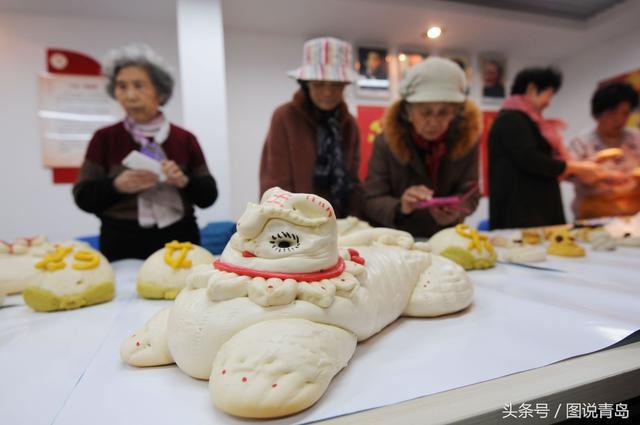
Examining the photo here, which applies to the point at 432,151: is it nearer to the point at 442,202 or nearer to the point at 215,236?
the point at 442,202

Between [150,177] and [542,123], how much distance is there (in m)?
1.99

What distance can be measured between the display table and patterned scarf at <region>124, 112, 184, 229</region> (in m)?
0.48

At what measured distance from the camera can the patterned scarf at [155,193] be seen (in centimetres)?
148

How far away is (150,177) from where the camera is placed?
1.39 meters

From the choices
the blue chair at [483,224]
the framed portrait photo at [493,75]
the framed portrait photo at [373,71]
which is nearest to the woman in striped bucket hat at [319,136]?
the framed portrait photo at [373,71]

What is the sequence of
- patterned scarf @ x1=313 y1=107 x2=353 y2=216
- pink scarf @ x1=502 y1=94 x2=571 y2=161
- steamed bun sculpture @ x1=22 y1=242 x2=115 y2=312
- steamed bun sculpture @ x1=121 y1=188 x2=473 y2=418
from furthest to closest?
pink scarf @ x1=502 y1=94 x2=571 y2=161 < patterned scarf @ x1=313 y1=107 x2=353 y2=216 < steamed bun sculpture @ x1=22 y1=242 x2=115 y2=312 < steamed bun sculpture @ x1=121 y1=188 x2=473 y2=418

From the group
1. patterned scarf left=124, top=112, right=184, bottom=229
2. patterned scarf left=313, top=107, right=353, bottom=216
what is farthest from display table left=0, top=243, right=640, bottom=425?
patterned scarf left=313, top=107, right=353, bottom=216

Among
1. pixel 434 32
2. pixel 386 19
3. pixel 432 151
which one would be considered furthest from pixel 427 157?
pixel 386 19

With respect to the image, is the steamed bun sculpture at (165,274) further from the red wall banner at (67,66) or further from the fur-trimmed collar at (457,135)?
the red wall banner at (67,66)

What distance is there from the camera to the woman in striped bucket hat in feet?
4.75

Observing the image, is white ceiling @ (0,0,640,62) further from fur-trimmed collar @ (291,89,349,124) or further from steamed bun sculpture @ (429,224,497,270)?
steamed bun sculpture @ (429,224,497,270)

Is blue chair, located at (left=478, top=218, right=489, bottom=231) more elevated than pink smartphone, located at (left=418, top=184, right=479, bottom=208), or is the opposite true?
pink smartphone, located at (left=418, top=184, right=479, bottom=208)

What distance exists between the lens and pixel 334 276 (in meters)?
0.69

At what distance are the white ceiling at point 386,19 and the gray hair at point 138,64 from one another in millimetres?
893
